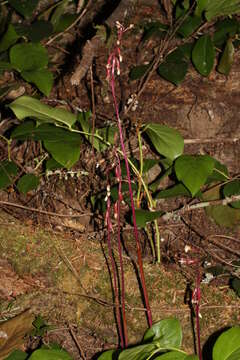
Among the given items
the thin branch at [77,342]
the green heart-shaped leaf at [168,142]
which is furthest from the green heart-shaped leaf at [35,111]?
the thin branch at [77,342]

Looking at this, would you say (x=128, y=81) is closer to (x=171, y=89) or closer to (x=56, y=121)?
(x=171, y=89)

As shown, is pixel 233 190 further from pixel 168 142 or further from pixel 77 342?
pixel 77 342

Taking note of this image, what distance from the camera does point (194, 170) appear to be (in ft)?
4.57

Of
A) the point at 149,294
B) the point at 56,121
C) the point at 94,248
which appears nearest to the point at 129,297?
the point at 149,294

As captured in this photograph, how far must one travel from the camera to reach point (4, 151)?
196 centimetres

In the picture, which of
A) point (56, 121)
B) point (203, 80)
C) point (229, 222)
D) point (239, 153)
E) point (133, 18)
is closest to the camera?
point (56, 121)

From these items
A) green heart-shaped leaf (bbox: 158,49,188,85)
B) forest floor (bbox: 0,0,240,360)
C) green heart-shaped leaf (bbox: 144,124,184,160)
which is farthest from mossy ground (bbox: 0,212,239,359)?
green heart-shaped leaf (bbox: 158,49,188,85)

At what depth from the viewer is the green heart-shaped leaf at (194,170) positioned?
137 centimetres

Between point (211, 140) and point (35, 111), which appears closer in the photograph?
point (35, 111)

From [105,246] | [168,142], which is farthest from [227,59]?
[105,246]

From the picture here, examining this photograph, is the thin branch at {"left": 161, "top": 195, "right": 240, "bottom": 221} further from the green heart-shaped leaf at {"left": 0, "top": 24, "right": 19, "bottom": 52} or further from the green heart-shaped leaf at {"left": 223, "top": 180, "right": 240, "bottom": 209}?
the green heart-shaped leaf at {"left": 0, "top": 24, "right": 19, "bottom": 52}

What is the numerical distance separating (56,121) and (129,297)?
66 cm

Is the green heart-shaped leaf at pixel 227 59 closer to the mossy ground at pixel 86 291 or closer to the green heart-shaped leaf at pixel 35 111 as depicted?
the green heart-shaped leaf at pixel 35 111

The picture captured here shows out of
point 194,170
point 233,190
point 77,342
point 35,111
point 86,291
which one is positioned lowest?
point 77,342
